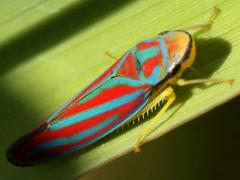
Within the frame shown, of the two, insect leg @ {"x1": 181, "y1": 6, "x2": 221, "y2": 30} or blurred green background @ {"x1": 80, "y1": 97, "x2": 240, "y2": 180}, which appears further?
blurred green background @ {"x1": 80, "y1": 97, "x2": 240, "y2": 180}

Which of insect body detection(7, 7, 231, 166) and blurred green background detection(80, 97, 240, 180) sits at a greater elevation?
insect body detection(7, 7, 231, 166)

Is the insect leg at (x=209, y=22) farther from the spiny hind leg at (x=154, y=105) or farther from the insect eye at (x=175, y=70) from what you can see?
the spiny hind leg at (x=154, y=105)

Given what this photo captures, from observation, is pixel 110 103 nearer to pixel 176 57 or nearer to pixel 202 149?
pixel 176 57

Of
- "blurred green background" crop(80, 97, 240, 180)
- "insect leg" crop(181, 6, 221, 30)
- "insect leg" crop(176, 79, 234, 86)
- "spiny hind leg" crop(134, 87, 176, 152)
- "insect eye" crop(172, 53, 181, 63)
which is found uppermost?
"insect leg" crop(181, 6, 221, 30)

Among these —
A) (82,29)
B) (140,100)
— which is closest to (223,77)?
(140,100)

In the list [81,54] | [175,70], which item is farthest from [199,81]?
[81,54]

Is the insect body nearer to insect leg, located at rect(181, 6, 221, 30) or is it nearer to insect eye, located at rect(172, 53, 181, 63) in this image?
insect eye, located at rect(172, 53, 181, 63)

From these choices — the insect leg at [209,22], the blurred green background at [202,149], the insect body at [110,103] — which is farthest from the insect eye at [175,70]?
the blurred green background at [202,149]

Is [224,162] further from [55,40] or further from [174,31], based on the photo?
[55,40]

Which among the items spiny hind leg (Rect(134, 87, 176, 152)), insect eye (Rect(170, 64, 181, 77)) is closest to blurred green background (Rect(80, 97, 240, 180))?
spiny hind leg (Rect(134, 87, 176, 152))

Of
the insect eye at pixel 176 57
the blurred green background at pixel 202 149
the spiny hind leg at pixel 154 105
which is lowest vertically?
the blurred green background at pixel 202 149
